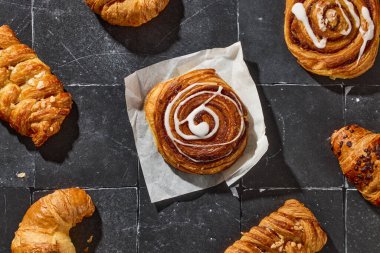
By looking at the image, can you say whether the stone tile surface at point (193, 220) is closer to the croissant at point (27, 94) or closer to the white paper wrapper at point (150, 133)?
the white paper wrapper at point (150, 133)

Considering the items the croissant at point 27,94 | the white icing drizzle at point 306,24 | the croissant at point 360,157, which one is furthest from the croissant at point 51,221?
the white icing drizzle at point 306,24

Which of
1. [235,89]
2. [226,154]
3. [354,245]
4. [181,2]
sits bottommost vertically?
[354,245]

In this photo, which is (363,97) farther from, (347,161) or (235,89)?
(235,89)

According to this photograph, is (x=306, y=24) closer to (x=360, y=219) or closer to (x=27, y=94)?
(x=360, y=219)

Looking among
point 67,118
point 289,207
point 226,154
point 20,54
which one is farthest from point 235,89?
point 20,54

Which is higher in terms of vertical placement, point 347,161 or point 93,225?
point 347,161
